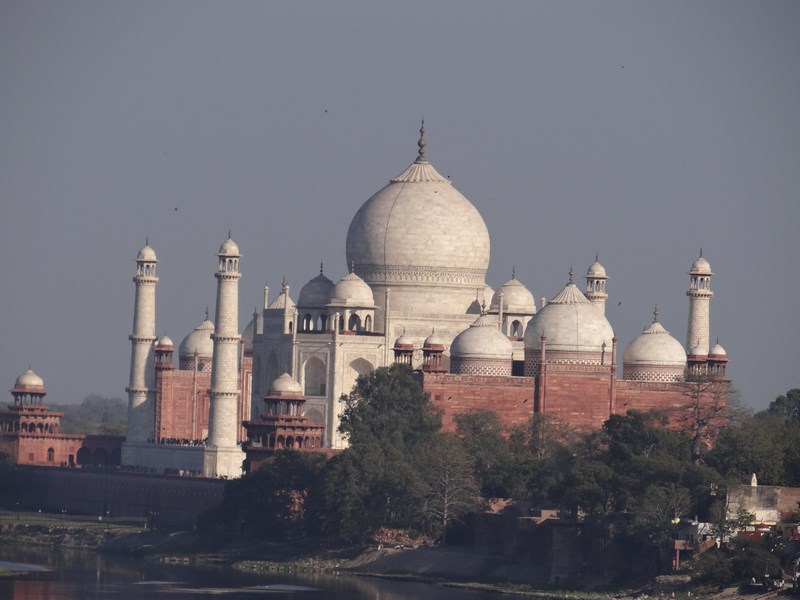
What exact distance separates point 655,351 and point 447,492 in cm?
1435

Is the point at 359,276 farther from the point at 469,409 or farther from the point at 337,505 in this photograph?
the point at 337,505

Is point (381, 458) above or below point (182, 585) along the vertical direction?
above

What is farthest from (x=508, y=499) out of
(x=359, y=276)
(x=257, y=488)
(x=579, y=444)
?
(x=359, y=276)

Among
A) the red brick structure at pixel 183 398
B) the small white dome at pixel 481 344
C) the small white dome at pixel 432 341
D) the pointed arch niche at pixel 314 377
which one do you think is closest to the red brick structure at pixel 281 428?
the pointed arch niche at pixel 314 377

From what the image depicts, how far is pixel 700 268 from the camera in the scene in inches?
3652

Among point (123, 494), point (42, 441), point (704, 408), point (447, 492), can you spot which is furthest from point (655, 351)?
point (42, 441)

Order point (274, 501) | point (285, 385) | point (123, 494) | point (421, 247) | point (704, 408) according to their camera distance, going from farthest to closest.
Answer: point (123, 494)
point (421, 247)
point (285, 385)
point (704, 408)
point (274, 501)

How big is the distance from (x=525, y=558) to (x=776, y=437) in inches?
316

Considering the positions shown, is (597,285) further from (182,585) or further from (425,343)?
(182,585)

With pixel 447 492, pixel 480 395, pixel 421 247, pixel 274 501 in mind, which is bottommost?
pixel 274 501

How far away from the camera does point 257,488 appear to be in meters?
82.3

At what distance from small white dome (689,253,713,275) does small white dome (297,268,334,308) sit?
1199cm

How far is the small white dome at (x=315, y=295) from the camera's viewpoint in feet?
300

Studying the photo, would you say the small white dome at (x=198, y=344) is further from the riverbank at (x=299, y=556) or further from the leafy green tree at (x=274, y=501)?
the leafy green tree at (x=274, y=501)
